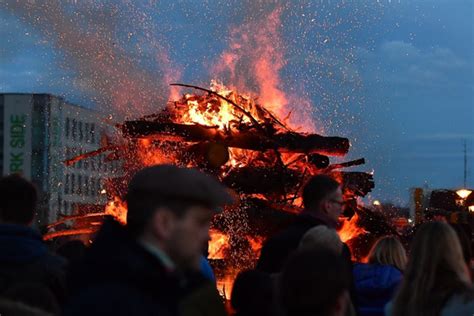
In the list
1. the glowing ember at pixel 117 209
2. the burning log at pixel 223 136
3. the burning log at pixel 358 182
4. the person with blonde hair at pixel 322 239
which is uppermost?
Result: the burning log at pixel 223 136

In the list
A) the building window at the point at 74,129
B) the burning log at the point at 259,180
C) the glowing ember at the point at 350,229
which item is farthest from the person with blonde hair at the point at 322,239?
the building window at the point at 74,129

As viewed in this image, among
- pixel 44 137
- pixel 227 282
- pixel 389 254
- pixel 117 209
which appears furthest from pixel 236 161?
pixel 44 137

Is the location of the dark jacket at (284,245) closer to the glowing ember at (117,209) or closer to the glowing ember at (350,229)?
the glowing ember at (117,209)

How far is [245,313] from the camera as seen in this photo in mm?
4977

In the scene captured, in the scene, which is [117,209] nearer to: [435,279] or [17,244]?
[17,244]

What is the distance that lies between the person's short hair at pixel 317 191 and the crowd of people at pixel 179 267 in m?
0.10

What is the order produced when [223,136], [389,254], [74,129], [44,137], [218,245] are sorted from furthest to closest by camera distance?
[44,137]
[74,129]
[223,136]
[218,245]
[389,254]

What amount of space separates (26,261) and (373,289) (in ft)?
8.35

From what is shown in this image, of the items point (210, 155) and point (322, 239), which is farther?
point (210, 155)

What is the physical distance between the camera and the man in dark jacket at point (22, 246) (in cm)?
514

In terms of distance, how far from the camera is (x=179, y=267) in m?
3.07

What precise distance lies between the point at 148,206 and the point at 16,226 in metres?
2.33

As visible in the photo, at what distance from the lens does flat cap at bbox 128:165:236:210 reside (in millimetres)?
3072

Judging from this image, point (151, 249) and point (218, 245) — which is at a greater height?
point (151, 249)
